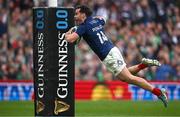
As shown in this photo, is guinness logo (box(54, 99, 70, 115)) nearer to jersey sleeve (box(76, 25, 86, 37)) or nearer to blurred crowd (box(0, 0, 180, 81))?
jersey sleeve (box(76, 25, 86, 37))

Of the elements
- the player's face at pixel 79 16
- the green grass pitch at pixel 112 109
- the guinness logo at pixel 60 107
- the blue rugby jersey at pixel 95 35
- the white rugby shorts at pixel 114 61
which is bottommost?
the green grass pitch at pixel 112 109

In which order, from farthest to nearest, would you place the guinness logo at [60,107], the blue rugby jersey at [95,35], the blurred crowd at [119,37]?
the blurred crowd at [119,37] → the blue rugby jersey at [95,35] → the guinness logo at [60,107]

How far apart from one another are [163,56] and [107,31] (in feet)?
7.31

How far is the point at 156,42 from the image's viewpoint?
25.0 metres

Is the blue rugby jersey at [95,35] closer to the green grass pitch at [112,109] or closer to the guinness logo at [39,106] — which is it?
the guinness logo at [39,106]

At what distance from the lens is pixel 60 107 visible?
42.3 feet

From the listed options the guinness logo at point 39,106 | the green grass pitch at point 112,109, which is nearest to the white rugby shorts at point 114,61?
the guinness logo at point 39,106

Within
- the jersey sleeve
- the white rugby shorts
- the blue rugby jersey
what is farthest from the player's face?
the white rugby shorts

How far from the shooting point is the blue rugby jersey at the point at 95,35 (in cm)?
1360

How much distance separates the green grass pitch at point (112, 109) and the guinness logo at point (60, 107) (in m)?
3.14

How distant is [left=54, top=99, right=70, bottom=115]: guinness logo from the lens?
12.9 m

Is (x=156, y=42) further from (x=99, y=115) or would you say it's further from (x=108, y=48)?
(x=108, y=48)

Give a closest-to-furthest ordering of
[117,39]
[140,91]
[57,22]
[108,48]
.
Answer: [57,22], [108,48], [140,91], [117,39]

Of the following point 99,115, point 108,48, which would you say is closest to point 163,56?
point 99,115
